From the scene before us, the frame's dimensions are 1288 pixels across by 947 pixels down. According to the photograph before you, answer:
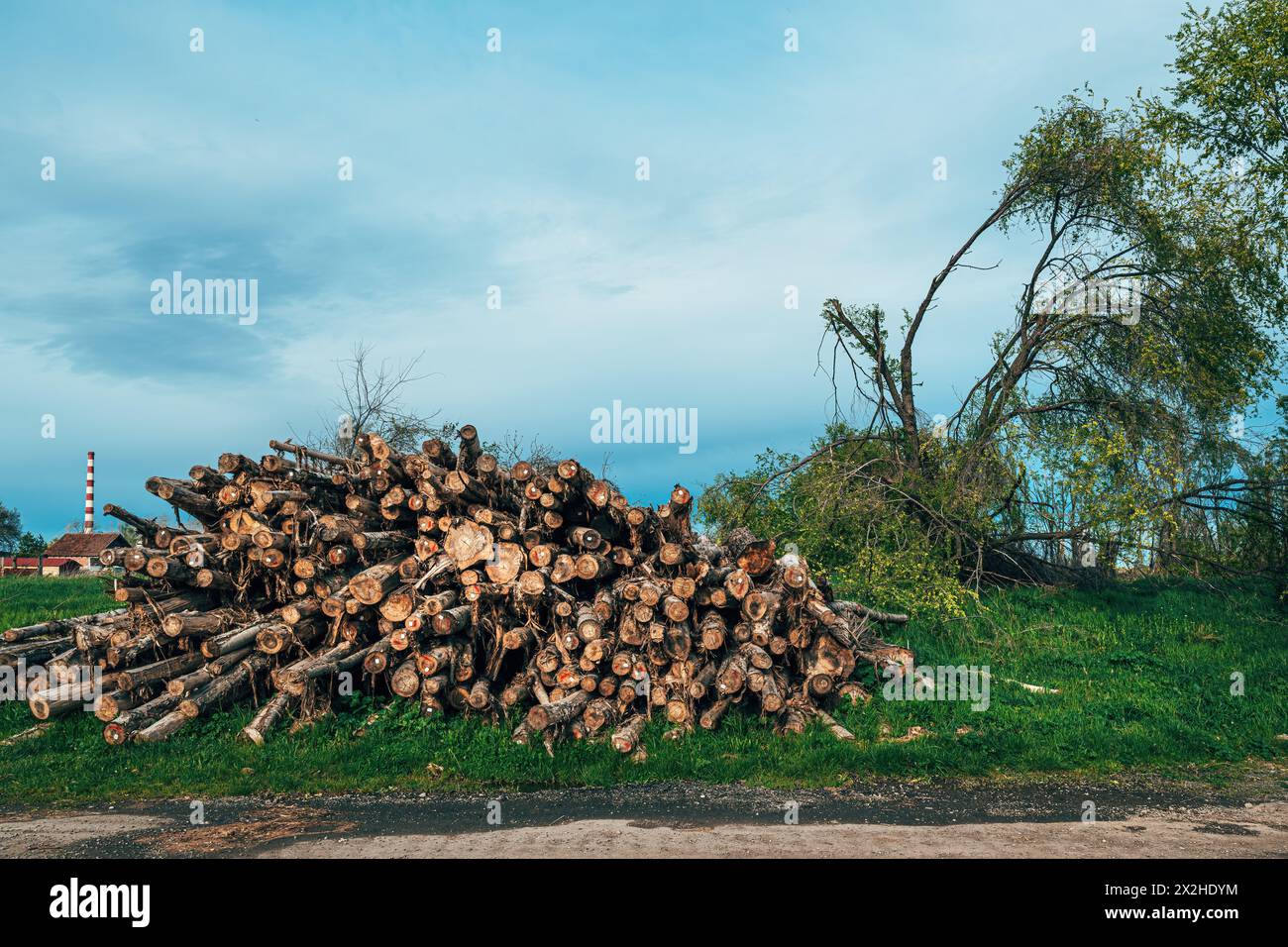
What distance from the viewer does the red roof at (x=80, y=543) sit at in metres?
60.0

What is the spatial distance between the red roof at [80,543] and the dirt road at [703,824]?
59.0 m

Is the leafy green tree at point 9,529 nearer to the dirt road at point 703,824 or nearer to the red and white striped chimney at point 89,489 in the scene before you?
the red and white striped chimney at point 89,489

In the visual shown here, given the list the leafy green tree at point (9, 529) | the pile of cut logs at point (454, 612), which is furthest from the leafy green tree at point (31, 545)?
the pile of cut logs at point (454, 612)

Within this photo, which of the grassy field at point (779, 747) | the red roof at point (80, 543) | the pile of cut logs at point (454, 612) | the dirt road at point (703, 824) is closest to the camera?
the dirt road at point (703, 824)

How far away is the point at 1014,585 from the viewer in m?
18.1

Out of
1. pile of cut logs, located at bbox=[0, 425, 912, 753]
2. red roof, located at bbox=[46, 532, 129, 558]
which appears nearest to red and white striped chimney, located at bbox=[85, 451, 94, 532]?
red roof, located at bbox=[46, 532, 129, 558]

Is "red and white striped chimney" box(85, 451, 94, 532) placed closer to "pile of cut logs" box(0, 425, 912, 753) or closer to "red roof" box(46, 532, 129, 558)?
"red roof" box(46, 532, 129, 558)

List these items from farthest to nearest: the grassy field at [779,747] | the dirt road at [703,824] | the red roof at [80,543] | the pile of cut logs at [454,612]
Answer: the red roof at [80,543], the pile of cut logs at [454,612], the grassy field at [779,747], the dirt road at [703,824]

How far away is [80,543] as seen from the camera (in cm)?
6191

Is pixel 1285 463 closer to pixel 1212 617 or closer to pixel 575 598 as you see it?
pixel 1212 617

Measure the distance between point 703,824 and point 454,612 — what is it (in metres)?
4.18

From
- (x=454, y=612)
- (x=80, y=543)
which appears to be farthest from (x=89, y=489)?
(x=454, y=612)

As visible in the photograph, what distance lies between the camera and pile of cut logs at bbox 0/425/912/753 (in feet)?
34.5
